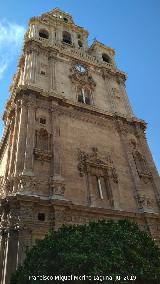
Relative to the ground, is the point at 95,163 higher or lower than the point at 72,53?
lower

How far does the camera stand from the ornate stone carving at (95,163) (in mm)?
21484

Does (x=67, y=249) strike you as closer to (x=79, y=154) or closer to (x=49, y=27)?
(x=79, y=154)

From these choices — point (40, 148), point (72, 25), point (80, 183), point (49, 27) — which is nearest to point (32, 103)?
point (40, 148)

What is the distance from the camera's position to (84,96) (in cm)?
2939

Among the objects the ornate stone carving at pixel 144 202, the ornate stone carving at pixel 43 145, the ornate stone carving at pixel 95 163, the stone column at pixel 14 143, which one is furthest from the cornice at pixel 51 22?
the ornate stone carving at pixel 144 202

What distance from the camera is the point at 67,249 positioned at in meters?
11.3

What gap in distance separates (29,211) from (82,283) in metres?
6.92

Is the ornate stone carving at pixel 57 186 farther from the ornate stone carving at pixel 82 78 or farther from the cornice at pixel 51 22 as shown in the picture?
the cornice at pixel 51 22

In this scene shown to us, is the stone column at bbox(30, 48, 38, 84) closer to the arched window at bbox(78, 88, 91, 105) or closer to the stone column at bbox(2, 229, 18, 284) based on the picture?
the arched window at bbox(78, 88, 91, 105)

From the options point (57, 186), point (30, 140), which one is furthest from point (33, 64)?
point (57, 186)

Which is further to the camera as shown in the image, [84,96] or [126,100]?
[126,100]

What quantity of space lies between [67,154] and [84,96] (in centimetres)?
933

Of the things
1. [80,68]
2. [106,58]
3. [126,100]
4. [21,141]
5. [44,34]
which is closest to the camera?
[21,141]

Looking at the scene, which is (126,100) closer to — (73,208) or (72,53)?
(72,53)
